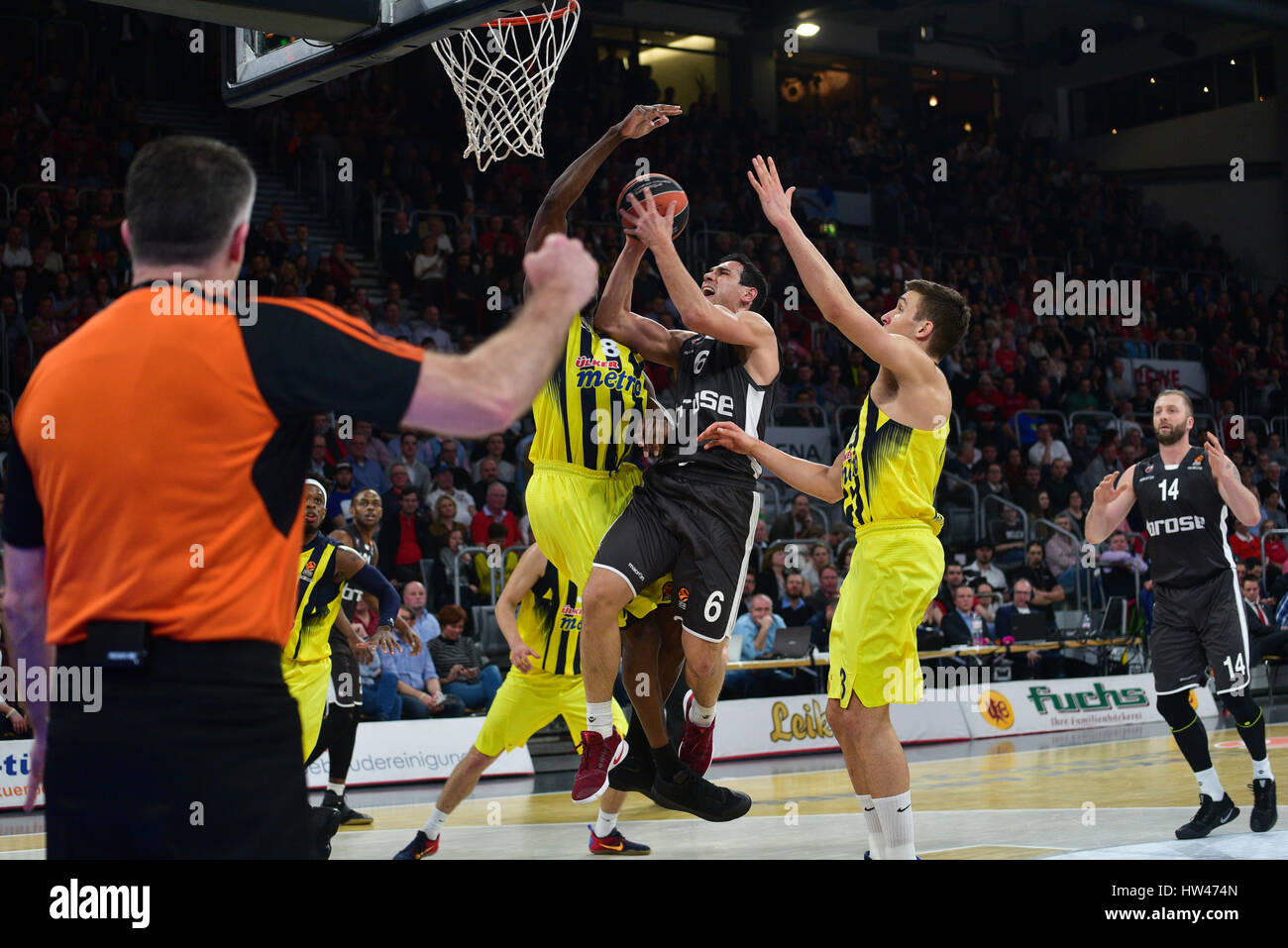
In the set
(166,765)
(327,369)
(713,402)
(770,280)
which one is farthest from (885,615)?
(770,280)

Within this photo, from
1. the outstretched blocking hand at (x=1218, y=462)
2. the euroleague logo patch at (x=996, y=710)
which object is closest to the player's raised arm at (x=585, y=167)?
the outstretched blocking hand at (x=1218, y=462)

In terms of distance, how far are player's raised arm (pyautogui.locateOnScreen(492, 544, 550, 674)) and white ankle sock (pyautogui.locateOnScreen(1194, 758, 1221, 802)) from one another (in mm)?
3772

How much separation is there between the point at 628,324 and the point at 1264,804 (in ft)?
14.8

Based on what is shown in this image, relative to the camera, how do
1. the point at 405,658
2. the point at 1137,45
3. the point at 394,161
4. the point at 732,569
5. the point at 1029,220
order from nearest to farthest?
the point at 732,569 < the point at 405,658 < the point at 394,161 < the point at 1029,220 < the point at 1137,45

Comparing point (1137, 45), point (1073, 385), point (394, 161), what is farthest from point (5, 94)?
point (1137, 45)

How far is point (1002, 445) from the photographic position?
18531 millimetres

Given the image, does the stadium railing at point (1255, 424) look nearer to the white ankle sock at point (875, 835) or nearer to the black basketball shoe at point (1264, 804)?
the black basketball shoe at point (1264, 804)

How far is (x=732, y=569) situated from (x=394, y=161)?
538 inches

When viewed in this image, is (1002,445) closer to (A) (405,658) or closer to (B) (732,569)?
(A) (405,658)

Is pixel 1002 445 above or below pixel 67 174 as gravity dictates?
below

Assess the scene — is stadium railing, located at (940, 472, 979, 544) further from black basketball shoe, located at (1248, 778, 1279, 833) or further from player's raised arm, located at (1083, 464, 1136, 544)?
Result: black basketball shoe, located at (1248, 778, 1279, 833)

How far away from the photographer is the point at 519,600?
7.61 m

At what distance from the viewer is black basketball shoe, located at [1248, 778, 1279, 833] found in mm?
7426

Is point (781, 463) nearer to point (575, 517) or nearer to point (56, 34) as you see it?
point (575, 517)
